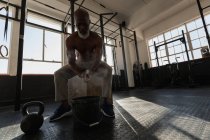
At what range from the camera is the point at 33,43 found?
3.88 meters

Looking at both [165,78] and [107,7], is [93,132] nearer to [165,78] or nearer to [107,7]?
[107,7]

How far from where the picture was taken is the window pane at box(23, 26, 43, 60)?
370cm

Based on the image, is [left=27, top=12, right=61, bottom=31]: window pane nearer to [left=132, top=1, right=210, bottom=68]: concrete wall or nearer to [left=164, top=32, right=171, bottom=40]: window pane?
[left=132, top=1, right=210, bottom=68]: concrete wall

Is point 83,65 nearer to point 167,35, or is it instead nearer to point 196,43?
point 196,43

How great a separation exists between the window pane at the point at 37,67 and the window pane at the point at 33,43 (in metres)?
0.18

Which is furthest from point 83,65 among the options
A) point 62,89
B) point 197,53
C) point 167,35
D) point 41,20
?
point 167,35

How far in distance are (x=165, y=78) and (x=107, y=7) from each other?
334 cm

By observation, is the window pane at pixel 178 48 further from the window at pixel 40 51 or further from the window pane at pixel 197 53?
the window at pixel 40 51

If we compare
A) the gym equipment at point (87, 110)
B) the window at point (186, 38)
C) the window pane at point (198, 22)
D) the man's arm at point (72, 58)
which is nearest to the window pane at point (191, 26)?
the window at point (186, 38)

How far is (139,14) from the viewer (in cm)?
482

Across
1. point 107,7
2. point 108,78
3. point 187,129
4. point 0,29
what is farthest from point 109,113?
point 107,7

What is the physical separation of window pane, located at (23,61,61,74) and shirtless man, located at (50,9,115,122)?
9.48ft

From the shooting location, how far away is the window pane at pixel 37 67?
358 centimetres

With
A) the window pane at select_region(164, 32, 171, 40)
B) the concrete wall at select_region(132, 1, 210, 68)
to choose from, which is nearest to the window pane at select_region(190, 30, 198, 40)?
the concrete wall at select_region(132, 1, 210, 68)
